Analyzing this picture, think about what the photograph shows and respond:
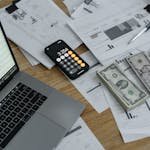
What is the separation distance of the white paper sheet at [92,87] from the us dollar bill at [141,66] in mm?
92

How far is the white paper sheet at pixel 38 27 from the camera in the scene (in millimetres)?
971

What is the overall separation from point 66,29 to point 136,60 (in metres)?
0.23

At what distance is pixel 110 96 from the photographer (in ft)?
2.82

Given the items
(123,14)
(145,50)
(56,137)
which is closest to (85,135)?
(56,137)

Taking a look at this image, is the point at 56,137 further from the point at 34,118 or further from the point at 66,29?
the point at 66,29

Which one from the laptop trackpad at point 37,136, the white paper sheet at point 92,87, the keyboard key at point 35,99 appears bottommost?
the white paper sheet at point 92,87

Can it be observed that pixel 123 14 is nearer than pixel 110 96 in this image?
No

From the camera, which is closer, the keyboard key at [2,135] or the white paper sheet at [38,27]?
the keyboard key at [2,135]

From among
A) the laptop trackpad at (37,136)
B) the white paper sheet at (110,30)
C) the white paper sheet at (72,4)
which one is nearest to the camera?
the laptop trackpad at (37,136)

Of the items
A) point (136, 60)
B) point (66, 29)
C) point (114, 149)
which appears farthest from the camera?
point (66, 29)

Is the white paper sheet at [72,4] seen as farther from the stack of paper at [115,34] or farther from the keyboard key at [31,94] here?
the keyboard key at [31,94]

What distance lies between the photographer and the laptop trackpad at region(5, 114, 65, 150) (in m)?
0.78

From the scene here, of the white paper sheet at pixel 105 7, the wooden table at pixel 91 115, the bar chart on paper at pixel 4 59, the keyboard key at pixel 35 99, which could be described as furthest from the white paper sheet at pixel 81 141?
the white paper sheet at pixel 105 7

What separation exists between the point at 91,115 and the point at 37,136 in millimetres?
142
